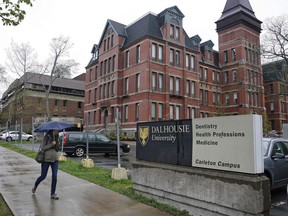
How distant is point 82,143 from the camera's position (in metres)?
19.1

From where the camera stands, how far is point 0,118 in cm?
4641

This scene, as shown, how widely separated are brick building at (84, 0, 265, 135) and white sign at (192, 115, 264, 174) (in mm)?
28204

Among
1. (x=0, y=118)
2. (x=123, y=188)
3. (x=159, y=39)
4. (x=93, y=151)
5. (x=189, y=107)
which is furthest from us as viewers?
(x=0, y=118)

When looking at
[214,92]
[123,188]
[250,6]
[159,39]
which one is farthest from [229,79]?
[123,188]

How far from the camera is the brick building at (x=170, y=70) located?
119 ft

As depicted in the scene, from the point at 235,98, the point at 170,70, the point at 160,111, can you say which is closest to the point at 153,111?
the point at 160,111

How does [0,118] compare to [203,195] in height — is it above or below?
above

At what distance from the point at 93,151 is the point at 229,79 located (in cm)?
3693

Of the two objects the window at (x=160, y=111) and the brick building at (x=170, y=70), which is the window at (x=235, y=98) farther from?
the window at (x=160, y=111)

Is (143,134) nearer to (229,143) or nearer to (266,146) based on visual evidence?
(229,143)

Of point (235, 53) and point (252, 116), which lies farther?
point (235, 53)

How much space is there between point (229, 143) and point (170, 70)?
107 feet

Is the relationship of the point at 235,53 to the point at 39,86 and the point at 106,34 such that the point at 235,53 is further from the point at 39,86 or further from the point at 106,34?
the point at 39,86

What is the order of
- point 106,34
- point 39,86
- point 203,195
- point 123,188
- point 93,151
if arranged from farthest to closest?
1. point 39,86
2. point 106,34
3. point 93,151
4. point 123,188
5. point 203,195
